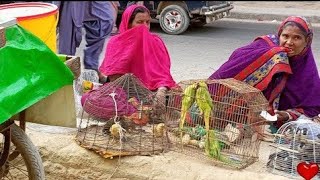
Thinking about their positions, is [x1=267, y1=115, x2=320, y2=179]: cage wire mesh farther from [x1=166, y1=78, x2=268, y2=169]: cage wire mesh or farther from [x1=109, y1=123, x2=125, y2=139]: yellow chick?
[x1=109, y1=123, x2=125, y2=139]: yellow chick

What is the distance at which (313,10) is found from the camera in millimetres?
11336

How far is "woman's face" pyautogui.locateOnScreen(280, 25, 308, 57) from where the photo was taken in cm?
370

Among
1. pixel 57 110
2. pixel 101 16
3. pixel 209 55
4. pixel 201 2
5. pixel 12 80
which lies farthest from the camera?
pixel 201 2

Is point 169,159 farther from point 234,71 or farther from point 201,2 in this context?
point 201,2

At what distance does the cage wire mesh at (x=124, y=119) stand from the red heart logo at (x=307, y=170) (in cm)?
86

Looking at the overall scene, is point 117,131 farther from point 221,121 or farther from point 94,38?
point 94,38

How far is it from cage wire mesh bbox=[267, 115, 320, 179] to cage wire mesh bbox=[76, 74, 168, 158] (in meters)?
0.70

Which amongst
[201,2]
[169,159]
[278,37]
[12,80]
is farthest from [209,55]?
[12,80]

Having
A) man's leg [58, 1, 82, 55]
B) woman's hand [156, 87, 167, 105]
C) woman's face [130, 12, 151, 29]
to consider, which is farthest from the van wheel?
woman's hand [156, 87, 167, 105]

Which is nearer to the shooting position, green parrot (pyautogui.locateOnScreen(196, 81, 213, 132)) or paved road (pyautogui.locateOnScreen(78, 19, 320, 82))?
green parrot (pyautogui.locateOnScreen(196, 81, 213, 132))

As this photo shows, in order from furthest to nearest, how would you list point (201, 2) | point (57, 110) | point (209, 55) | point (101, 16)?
point (201, 2) < point (209, 55) < point (101, 16) < point (57, 110)

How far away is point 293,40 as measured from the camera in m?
3.72

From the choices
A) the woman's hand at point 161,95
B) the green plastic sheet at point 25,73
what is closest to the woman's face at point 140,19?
the woman's hand at point 161,95

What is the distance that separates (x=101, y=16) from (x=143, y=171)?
240 cm
